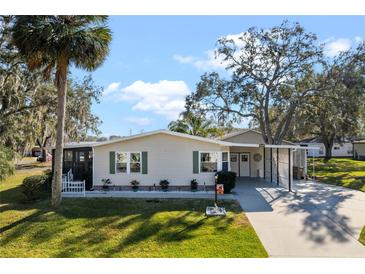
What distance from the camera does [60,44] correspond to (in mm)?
11445

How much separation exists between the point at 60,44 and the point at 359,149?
4398 centimetres

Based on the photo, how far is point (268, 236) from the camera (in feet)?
31.5

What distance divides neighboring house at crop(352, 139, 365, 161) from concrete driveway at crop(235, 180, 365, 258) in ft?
96.8

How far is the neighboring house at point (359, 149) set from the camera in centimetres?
4340

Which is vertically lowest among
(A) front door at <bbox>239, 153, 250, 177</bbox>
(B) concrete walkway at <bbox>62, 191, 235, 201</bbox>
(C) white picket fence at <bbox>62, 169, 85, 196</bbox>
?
(B) concrete walkway at <bbox>62, 191, 235, 201</bbox>

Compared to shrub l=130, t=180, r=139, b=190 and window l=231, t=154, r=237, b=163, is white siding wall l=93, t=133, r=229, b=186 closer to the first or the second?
shrub l=130, t=180, r=139, b=190

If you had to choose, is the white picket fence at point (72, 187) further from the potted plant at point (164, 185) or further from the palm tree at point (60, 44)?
the potted plant at point (164, 185)

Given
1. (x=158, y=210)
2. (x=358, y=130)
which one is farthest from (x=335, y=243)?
(x=358, y=130)

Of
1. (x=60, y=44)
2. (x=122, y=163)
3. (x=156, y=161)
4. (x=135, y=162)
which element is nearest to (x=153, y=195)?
(x=156, y=161)

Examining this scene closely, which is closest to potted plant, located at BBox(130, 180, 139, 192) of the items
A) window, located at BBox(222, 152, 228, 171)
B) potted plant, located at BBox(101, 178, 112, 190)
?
potted plant, located at BBox(101, 178, 112, 190)

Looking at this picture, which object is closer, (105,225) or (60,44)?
(105,225)

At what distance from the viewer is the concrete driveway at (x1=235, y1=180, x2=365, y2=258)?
28.7 feet

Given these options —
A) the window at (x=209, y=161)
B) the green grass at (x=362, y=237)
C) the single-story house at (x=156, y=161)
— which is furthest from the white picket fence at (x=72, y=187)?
the green grass at (x=362, y=237)

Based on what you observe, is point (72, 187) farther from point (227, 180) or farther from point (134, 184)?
point (227, 180)
